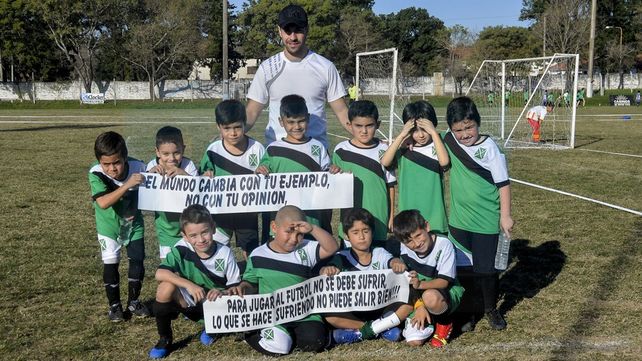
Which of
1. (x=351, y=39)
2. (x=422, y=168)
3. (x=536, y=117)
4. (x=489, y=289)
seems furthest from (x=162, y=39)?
(x=489, y=289)

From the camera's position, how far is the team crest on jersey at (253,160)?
4.94 m

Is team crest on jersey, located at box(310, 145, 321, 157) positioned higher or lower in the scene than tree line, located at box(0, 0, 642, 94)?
lower

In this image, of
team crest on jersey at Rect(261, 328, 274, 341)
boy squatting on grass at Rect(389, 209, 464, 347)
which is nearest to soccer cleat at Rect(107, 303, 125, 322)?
team crest on jersey at Rect(261, 328, 274, 341)

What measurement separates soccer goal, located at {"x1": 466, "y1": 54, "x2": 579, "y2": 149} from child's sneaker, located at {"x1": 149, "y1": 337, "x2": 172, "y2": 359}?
51.9 ft

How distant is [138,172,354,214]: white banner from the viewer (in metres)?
4.73

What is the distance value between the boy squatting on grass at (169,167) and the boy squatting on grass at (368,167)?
3.59ft

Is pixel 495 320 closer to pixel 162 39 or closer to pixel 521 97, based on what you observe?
pixel 521 97

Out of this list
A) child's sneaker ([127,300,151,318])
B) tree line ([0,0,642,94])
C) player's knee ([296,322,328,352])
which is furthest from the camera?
tree line ([0,0,642,94])

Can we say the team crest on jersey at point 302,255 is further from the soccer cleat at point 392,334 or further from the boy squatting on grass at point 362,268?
the soccer cleat at point 392,334

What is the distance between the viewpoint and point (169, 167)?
478cm

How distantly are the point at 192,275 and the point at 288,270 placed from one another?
630 millimetres

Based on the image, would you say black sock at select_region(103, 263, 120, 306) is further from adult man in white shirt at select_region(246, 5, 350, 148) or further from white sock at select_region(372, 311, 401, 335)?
white sock at select_region(372, 311, 401, 335)

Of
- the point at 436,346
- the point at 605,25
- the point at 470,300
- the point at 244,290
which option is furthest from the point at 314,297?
the point at 605,25

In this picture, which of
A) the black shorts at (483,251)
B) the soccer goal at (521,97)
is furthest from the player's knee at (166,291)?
the soccer goal at (521,97)
